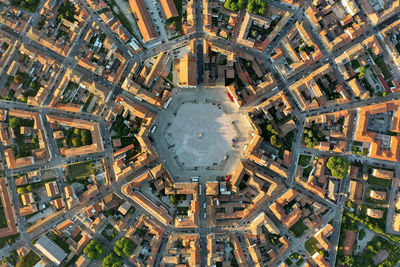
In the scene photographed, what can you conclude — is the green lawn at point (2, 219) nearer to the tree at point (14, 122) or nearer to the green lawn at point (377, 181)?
the tree at point (14, 122)

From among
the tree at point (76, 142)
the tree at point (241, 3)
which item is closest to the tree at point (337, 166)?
the tree at point (241, 3)

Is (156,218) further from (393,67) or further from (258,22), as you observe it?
(393,67)

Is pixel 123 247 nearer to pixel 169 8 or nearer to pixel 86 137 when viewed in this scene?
pixel 86 137

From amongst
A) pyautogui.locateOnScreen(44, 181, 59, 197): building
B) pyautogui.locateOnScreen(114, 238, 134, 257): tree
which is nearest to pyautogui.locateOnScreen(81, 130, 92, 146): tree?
pyautogui.locateOnScreen(44, 181, 59, 197): building

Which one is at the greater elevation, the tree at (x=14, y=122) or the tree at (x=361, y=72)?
the tree at (x=361, y=72)

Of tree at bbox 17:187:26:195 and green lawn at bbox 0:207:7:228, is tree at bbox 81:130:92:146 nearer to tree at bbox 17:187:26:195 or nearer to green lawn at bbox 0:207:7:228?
tree at bbox 17:187:26:195
